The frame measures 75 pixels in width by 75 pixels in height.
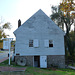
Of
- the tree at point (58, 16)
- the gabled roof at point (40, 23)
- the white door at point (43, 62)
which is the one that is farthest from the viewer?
the tree at point (58, 16)

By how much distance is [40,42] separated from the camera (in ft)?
64.1

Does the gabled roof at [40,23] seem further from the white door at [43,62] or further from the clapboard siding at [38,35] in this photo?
the white door at [43,62]

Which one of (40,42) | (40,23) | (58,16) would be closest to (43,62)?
(40,42)

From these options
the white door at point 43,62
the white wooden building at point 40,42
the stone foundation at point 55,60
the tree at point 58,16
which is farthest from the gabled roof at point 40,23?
the tree at point 58,16

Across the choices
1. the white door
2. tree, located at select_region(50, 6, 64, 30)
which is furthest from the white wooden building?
tree, located at select_region(50, 6, 64, 30)

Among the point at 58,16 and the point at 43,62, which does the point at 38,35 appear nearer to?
the point at 43,62

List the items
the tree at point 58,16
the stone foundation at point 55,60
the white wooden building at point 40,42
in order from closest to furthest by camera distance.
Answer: the white wooden building at point 40,42 < the stone foundation at point 55,60 < the tree at point 58,16

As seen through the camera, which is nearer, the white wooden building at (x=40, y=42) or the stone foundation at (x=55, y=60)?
the white wooden building at (x=40, y=42)

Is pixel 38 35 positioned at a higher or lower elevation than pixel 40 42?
higher

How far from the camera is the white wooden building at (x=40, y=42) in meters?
19.1

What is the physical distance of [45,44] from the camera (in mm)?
19438

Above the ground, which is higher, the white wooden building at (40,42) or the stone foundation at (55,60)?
the white wooden building at (40,42)

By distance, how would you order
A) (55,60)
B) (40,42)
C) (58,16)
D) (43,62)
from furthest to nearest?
(58,16)
(55,60)
(40,42)
(43,62)

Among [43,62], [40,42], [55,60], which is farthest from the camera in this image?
[55,60]
